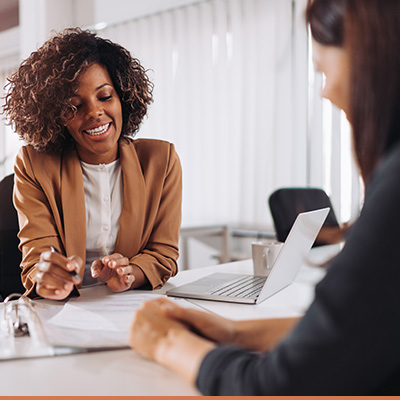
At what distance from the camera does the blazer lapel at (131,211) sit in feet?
4.37

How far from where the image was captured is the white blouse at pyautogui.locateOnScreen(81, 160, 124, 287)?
1.35 m

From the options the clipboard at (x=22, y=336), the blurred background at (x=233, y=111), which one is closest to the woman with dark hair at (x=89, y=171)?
the clipboard at (x=22, y=336)

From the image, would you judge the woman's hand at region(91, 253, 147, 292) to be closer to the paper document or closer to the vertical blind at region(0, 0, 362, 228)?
the paper document

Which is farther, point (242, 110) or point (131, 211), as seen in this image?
point (242, 110)

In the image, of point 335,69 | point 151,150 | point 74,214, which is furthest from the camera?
point 151,150

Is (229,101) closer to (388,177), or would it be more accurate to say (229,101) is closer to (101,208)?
(101,208)

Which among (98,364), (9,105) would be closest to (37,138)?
(9,105)

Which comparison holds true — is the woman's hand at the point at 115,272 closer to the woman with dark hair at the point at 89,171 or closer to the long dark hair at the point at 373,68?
the woman with dark hair at the point at 89,171

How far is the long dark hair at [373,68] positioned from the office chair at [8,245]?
1193 mm

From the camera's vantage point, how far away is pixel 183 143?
391 centimetres

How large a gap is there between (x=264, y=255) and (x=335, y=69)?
2.57 feet

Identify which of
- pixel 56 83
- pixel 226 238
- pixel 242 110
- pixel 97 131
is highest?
pixel 242 110

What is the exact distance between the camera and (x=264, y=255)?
1.33m

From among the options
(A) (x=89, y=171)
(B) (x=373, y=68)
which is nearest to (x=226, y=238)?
(A) (x=89, y=171)
